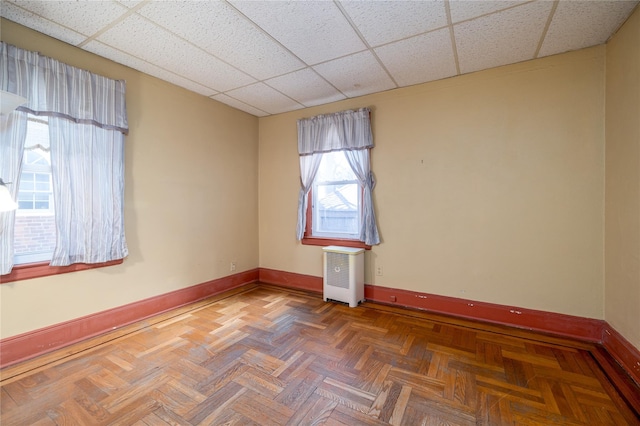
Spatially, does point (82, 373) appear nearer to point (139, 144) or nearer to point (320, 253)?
point (139, 144)

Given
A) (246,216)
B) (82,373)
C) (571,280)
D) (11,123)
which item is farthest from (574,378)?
(11,123)

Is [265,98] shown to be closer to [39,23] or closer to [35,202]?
[39,23]

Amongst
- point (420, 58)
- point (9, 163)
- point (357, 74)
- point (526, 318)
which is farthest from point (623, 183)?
point (9, 163)

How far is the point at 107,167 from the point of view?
2592 millimetres

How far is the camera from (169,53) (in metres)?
2.52

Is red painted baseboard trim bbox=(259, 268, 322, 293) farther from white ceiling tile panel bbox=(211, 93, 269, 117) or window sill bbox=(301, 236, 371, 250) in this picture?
white ceiling tile panel bbox=(211, 93, 269, 117)

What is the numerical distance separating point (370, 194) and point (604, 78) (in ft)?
7.86

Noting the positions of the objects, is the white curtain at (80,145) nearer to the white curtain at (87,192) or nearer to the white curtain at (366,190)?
the white curtain at (87,192)

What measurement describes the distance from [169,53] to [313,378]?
122 inches

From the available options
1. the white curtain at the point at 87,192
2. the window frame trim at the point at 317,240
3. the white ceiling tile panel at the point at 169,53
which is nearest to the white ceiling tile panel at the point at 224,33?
the white ceiling tile panel at the point at 169,53

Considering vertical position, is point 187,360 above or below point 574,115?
below

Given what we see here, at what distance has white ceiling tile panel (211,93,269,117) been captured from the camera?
3.60m

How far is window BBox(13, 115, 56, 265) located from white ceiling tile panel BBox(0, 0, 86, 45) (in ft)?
2.35

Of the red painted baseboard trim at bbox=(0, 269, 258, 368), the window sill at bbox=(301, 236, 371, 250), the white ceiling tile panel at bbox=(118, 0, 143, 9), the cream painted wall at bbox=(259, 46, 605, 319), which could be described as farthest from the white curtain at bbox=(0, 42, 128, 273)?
the cream painted wall at bbox=(259, 46, 605, 319)
